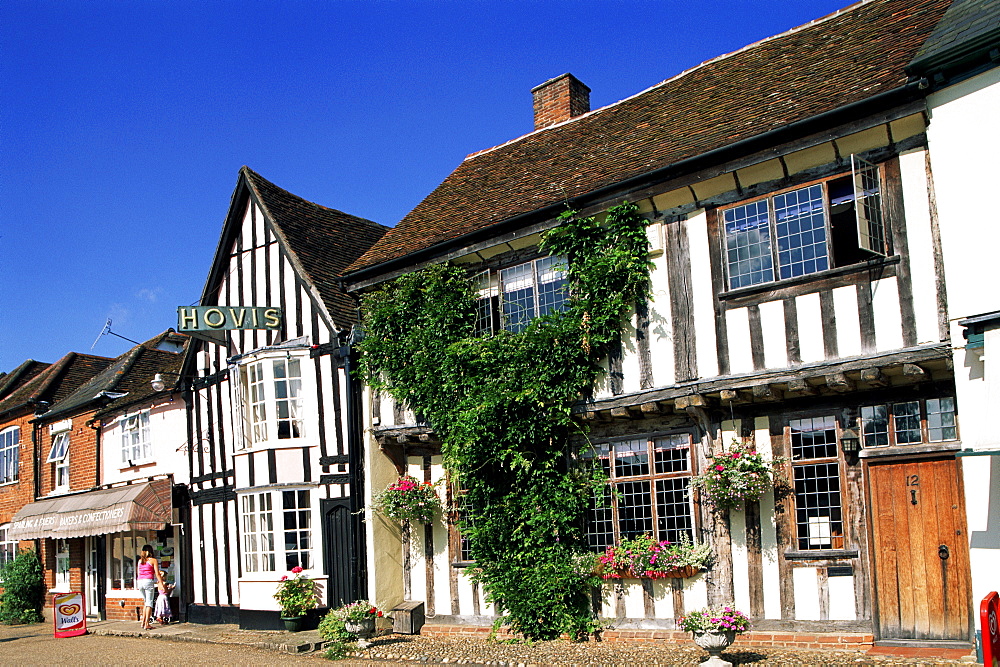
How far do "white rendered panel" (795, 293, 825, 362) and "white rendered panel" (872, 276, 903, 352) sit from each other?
2.14 ft

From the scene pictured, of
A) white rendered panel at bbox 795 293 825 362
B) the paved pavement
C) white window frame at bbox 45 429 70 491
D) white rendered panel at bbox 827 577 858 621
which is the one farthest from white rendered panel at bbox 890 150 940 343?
white window frame at bbox 45 429 70 491

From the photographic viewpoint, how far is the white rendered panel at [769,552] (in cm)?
1106

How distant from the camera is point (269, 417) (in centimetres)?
1725

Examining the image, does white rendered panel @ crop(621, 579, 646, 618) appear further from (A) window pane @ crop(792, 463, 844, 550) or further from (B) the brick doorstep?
(A) window pane @ crop(792, 463, 844, 550)

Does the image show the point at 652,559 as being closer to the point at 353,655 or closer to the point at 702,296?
the point at 702,296

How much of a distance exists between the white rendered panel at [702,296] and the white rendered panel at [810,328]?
117 cm

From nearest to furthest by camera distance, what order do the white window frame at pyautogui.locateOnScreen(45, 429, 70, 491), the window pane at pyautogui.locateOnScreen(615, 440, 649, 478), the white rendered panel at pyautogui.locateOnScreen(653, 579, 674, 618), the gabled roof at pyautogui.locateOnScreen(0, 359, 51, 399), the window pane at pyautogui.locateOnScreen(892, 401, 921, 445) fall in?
the window pane at pyautogui.locateOnScreen(892, 401, 921, 445), the white rendered panel at pyautogui.locateOnScreen(653, 579, 674, 618), the window pane at pyautogui.locateOnScreen(615, 440, 649, 478), the white window frame at pyautogui.locateOnScreen(45, 429, 70, 491), the gabled roof at pyautogui.locateOnScreen(0, 359, 51, 399)

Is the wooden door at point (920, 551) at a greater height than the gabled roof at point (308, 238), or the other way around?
the gabled roof at point (308, 238)

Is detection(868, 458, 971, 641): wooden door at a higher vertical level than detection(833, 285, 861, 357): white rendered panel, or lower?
lower

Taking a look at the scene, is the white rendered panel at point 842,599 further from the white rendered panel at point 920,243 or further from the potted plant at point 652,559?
the white rendered panel at point 920,243

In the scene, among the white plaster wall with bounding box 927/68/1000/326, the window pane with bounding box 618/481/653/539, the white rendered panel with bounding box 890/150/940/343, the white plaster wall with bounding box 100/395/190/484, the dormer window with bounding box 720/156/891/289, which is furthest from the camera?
the white plaster wall with bounding box 100/395/190/484

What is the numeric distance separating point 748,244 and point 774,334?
49.1 inches

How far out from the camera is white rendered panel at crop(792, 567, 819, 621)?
35.3 ft

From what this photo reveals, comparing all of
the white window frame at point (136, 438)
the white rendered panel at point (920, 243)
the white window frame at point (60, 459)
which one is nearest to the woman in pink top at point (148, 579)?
the white window frame at point (136, 438)
